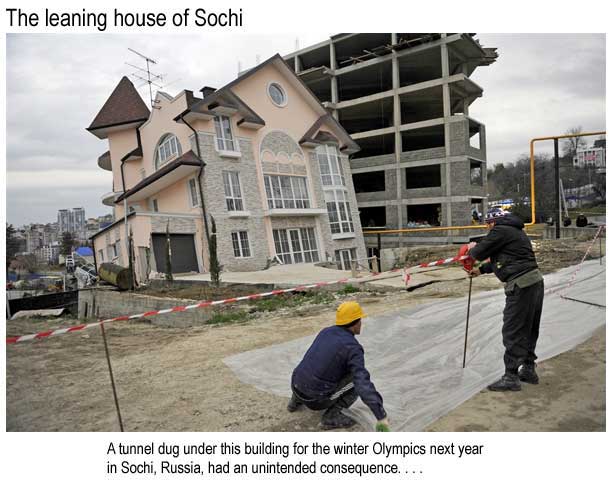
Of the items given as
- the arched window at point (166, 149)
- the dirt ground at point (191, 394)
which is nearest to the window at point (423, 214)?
the arched window at point (166, 149)

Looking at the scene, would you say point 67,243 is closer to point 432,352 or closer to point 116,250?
point 116,250

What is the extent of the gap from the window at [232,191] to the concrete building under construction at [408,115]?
54.7 feet

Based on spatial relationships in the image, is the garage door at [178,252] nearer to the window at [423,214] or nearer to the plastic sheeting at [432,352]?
the plastic sheeting at [432,352]

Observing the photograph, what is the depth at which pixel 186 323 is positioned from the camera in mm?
11219

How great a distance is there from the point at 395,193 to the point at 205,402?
101 feet

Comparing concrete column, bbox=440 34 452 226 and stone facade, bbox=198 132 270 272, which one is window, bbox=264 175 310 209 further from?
concrete column, bbox=440 34 452 226

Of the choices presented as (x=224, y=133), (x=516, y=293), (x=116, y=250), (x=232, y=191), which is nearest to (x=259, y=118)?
(x=224, y=133)

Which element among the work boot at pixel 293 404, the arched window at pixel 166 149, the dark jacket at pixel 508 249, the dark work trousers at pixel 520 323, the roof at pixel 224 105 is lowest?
the work boot at pixel 293 404

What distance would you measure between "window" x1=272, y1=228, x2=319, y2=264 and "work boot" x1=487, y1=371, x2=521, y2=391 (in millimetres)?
17747

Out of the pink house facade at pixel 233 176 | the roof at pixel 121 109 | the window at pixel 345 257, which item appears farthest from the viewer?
the window at pixel 345 257

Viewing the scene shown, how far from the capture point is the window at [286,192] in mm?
21953

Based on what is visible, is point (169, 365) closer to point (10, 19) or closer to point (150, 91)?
point (10, 19)

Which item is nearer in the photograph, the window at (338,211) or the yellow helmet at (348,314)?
the yellow helmet at (348,314)

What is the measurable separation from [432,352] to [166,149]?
1962 centimetres
